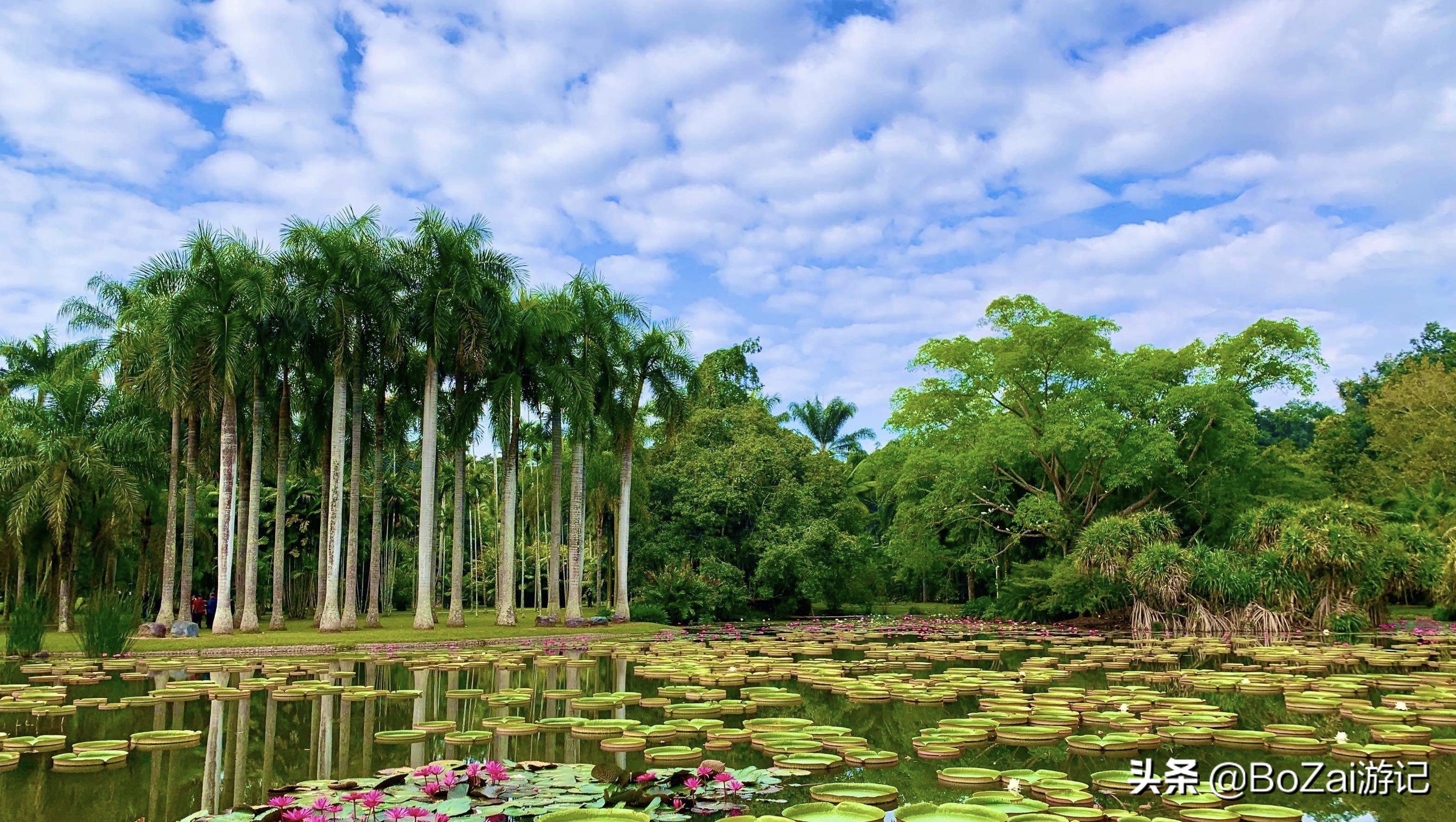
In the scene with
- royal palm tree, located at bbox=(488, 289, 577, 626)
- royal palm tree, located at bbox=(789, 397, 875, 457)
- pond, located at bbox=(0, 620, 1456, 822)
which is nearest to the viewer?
pond, located at bbox=(0, 620, 1456, 822)

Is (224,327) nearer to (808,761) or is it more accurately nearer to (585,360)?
(585,360)

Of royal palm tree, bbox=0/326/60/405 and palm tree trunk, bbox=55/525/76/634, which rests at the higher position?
royal palm tree, bbox=0/326/60/405

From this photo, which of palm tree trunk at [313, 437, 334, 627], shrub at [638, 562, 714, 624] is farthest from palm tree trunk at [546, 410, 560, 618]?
palm tree trunk at [313, 437, 334, 627]

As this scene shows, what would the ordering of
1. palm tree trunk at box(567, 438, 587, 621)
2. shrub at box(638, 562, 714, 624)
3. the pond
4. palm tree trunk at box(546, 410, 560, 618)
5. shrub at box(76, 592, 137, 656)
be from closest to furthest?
the pond < shrub at box(76, 592, 137, 656) < palm tree trunk at box(567, 438, 587, 621) < palm tree trunk at box(546, 410, 560, 618) < shrub at box(638, 562, 714, 624)

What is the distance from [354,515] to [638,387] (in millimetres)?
10373

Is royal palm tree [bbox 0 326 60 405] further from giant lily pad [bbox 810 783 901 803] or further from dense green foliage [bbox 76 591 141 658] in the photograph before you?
giant lily pad [bbox 810 783 901 803]

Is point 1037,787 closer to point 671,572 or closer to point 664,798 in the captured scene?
point 664,798

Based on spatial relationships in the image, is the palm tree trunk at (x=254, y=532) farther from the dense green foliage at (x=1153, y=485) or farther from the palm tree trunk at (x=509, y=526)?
the dense green foliage at (x=1153, y=485)

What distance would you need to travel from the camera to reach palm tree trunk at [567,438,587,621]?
1116 inches

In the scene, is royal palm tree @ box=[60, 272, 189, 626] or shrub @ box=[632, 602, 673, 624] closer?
royal palm tree @ box=[60, 272, 189, 626]

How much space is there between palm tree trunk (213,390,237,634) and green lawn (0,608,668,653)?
0.58 m

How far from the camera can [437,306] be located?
25.5 m

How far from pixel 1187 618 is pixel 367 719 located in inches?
861

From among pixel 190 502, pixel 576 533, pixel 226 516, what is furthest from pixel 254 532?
pixel 576 533
